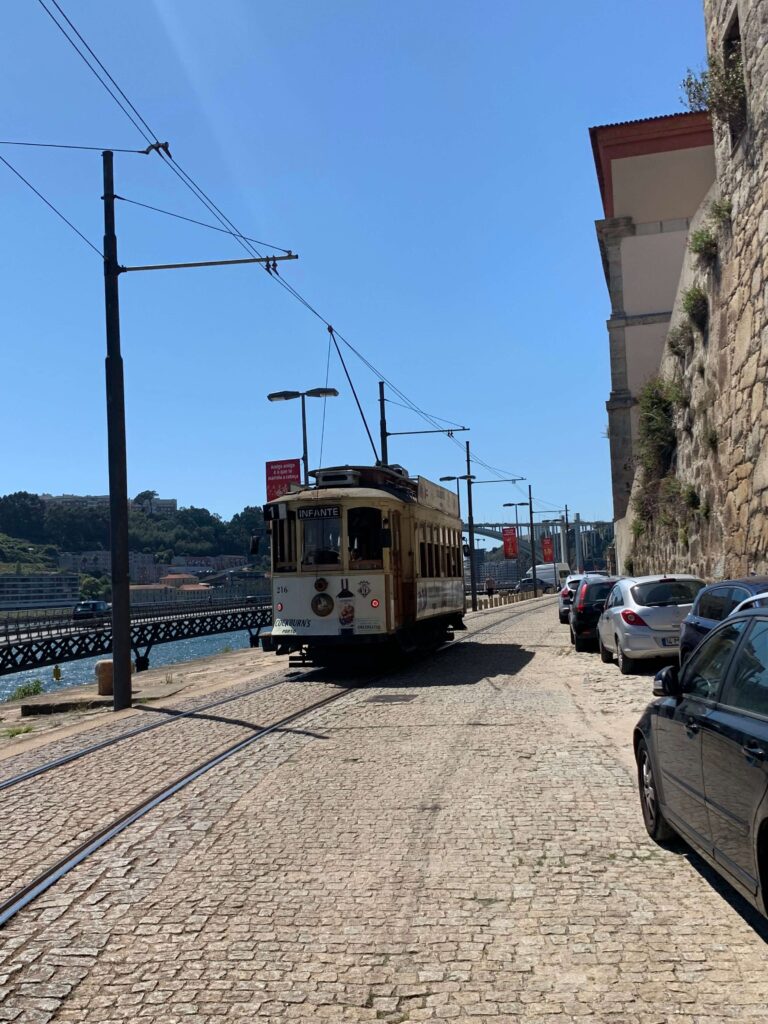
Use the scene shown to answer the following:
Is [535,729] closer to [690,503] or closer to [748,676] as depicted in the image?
[748,676]

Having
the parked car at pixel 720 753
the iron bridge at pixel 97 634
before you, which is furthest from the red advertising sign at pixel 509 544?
the parked car at pixel 720 753

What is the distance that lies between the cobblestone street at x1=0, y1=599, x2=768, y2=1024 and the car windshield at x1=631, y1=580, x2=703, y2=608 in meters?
6.50

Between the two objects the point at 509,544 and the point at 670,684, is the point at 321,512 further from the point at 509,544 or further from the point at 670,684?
the point at 509,544

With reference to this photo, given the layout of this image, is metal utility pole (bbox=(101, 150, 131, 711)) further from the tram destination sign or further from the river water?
the river water

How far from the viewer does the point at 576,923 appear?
4426 mm

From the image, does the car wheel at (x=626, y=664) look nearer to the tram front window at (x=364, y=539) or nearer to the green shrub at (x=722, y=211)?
the tram front window at (x=364, y=539)

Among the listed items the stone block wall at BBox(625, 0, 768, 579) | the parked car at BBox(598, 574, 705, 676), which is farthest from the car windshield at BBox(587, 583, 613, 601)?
the parked car at BBox(598, 574, 705, 676)

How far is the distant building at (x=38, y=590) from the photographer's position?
260 ft

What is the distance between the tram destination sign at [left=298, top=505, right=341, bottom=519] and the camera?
53.6 ft

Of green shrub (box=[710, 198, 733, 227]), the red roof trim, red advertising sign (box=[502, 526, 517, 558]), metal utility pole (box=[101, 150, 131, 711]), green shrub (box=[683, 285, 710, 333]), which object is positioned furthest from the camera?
red advertising sign (box=[502, 526, 517, 558])

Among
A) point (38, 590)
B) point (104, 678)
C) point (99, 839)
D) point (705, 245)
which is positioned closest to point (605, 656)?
point (705, 245)

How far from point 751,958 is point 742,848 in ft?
1.67

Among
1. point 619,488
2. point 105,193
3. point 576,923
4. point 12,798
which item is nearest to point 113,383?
point 105,193

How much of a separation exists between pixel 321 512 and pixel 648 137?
1042 inches
